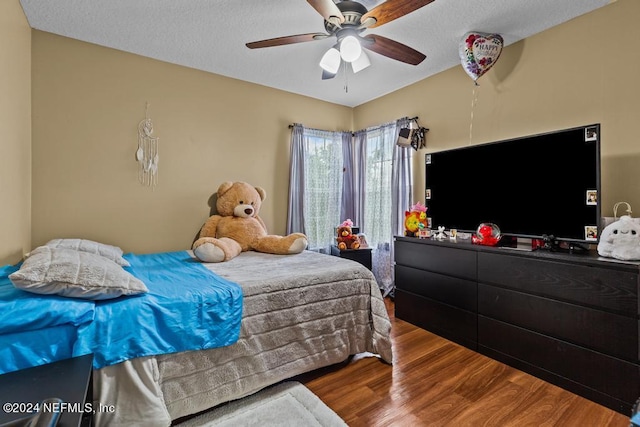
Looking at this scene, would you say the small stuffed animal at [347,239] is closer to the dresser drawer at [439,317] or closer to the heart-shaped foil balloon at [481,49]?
the dresser drawer at [439,317]

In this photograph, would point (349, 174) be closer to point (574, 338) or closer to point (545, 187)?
point (545, 187)

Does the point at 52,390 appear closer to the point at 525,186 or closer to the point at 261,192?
the point at 261,192

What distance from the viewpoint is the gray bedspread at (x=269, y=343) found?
142 centimetres

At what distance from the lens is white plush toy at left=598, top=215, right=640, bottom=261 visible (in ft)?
5.41

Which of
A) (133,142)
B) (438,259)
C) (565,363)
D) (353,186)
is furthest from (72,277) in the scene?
(353,186)

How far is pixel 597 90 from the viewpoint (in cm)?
→ 210

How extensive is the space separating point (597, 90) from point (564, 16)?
1.93ft

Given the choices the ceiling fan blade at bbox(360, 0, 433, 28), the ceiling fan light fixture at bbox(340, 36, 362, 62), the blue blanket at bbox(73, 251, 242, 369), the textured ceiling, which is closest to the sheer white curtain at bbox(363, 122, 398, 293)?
the textured ceiling

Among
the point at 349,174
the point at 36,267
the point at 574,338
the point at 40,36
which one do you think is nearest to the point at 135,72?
the point at 40,36

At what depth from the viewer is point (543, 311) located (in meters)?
1.94

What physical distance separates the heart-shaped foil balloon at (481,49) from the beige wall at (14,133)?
9.93ft

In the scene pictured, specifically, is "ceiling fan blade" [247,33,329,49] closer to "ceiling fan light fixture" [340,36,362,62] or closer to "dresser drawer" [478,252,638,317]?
"ceiling fan light fixture" [340,36,362,62]

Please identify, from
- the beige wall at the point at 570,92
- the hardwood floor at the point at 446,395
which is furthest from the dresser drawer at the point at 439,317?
the beige wall at the point at 570,92

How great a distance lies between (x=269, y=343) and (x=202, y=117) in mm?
2369
